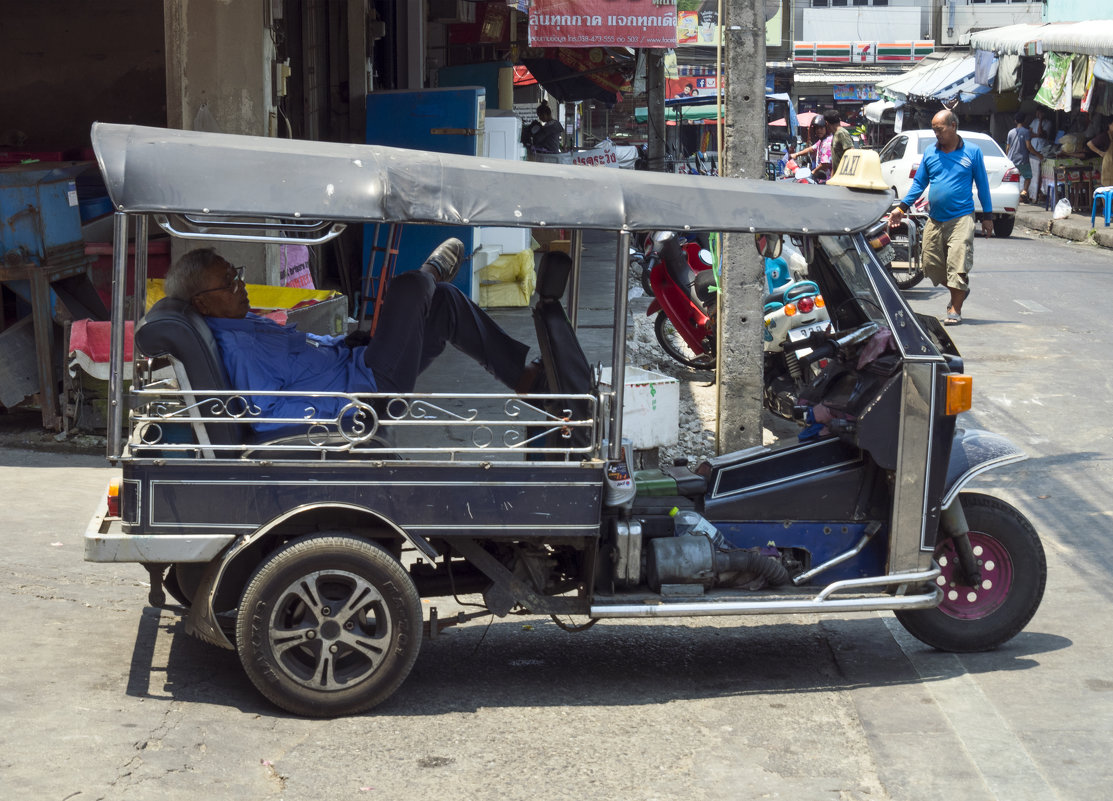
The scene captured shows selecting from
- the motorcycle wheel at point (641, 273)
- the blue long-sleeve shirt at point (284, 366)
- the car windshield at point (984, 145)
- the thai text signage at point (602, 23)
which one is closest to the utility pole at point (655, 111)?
the car windshield at point (984, 145)

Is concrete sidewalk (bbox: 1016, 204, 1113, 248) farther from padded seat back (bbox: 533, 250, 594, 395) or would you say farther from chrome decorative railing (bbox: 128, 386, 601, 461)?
chrome decorative railing (bbox: 128, 386, 601, 461)

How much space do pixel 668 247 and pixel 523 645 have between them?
227 inches

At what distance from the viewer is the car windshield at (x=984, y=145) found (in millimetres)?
20766

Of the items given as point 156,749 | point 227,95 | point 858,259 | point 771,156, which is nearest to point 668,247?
point 227,95

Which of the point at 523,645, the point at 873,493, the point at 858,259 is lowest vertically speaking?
the point at 523,645

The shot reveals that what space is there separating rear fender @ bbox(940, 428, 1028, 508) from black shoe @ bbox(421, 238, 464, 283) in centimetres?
206

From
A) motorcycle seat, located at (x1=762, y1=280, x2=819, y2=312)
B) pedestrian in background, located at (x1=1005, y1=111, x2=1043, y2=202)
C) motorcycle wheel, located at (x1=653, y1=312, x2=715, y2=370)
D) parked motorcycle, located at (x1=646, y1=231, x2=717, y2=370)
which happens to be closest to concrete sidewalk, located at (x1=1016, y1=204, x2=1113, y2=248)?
pedestrian in background, located at (x1=1005, y1=111, x2=1043, y2=202)

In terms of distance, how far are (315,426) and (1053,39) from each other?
72.6 feet

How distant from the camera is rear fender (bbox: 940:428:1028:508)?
4773 mm

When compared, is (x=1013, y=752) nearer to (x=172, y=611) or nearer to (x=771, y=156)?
(x=172, y=611)

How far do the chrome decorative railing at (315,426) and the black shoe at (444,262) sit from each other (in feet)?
1.83

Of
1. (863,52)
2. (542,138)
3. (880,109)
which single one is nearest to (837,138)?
(542,138)

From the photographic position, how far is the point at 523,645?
5.29 m

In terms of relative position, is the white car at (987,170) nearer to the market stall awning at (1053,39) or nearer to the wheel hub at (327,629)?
the market stall awning at (1053,39)
